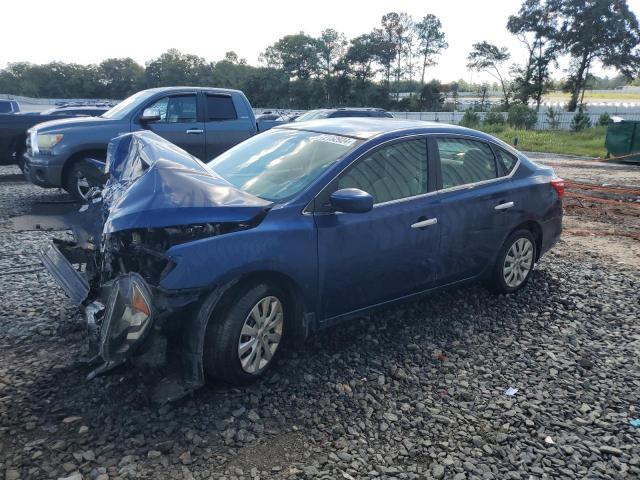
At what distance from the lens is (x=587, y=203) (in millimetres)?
9867

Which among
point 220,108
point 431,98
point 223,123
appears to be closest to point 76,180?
point 223,123

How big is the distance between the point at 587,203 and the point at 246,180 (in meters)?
8.33

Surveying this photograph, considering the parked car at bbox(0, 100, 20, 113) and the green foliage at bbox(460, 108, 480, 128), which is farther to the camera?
the green foliage at bbox(460, 108, 480, 128)

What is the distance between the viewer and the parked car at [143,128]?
778 centimetres

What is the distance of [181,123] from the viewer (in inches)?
348

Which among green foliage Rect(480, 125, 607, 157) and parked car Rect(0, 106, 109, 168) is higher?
parked car Rect(0, 106, 109, 168)

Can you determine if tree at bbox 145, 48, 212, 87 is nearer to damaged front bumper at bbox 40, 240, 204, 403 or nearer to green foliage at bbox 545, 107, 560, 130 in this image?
green foliage at bbox 545, 107, 560, 130

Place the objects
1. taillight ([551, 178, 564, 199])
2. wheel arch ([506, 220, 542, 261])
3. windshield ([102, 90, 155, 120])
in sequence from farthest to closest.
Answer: windshield ([102, 90, 155, 120]) → taillight ([551, 178, 564, 199]) → wheel arch ([506, 220, 542, 261])

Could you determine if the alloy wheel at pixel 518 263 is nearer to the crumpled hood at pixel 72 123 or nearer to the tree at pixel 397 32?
the crumpled hood at pixel 72 123

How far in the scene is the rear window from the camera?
29.9ft

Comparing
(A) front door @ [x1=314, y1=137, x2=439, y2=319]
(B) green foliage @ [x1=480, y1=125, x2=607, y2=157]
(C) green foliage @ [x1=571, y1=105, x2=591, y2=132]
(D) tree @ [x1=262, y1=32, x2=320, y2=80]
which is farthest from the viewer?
(D) tree @ [x1=262, y1=32, x2=320, y2=80]

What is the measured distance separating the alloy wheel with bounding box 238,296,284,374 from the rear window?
6.57 m

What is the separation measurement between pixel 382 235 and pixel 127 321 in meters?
1.83

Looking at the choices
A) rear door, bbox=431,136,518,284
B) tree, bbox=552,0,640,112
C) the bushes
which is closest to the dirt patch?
rear door, bbox=431,136,518,284
